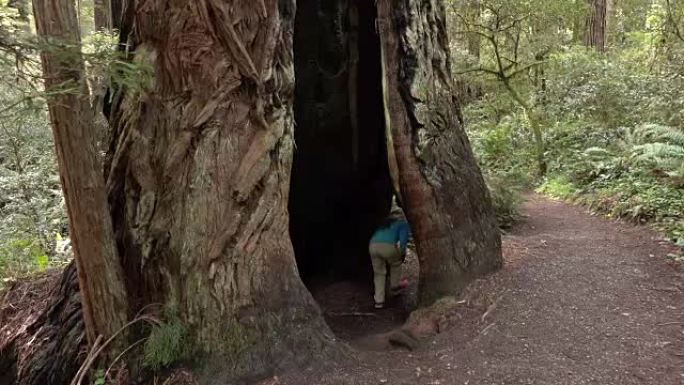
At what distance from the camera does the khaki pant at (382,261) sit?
6.71 m

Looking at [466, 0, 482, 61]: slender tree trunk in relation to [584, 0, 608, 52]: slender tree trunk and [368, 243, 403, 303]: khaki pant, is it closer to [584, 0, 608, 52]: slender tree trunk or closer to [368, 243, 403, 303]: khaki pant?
[584, 0, 608, 52]: slender tree trunk

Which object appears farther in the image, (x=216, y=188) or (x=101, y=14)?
(x=101, y=14)

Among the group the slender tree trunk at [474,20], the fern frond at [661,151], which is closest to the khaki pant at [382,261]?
the fern frond at [661,151]

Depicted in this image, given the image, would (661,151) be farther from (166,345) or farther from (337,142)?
(166,345)

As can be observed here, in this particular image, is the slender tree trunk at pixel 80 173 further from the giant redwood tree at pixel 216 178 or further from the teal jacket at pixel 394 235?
the teal jacket at pixel 394 235

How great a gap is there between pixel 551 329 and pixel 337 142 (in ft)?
13.6

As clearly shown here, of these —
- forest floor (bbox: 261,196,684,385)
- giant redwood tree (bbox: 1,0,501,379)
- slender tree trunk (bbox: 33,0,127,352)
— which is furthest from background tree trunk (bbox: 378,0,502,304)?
slender tree trunk (bbox: 33,0,127,352)

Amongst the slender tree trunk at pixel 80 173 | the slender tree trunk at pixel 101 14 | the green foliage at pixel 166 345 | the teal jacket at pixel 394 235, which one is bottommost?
the green foliage at pixel 166 345

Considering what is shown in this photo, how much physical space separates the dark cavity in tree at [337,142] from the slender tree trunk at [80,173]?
12.0 feet

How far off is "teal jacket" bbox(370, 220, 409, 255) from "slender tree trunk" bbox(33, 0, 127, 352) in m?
3.15

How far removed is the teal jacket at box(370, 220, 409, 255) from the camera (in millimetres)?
6719

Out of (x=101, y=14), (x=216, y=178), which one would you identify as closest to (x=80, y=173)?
(x=216, y=178)

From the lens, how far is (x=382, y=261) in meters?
6.80

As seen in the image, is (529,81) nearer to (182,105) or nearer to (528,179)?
(528,179)
